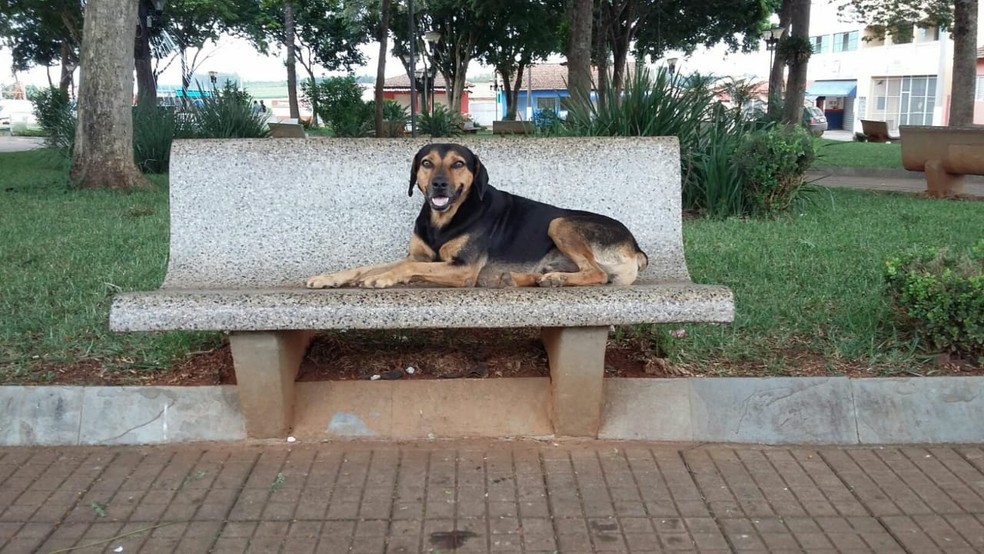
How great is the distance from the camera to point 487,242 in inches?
164

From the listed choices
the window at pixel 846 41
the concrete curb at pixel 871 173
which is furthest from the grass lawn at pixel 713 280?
the window at pixel 846 41

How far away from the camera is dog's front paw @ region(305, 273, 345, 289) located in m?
4.02

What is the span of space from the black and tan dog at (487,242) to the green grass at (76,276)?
1252 mm

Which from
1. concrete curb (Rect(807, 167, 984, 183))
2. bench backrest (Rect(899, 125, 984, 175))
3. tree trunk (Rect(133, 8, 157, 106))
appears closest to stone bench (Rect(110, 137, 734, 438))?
bench backrest (Rect(899, 125, 984, 175))

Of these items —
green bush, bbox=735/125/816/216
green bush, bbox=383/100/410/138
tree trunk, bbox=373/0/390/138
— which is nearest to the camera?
green bush, bbox=735/125/816/216

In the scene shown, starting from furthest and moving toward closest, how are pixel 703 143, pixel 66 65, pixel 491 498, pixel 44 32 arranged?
1. pixel 66 65
2. pixel 44 32
3. pixel 703 143
4. pixel 491 498

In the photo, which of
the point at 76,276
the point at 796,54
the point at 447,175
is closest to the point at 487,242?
the point at 447,175

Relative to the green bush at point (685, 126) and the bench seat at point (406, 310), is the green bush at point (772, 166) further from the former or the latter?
the bench seat at point (406, 310)

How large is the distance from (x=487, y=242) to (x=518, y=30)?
29.7m

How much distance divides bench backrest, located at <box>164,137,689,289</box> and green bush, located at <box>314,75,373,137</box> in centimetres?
2679

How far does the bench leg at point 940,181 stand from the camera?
1161cm

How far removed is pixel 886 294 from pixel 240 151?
3.57m

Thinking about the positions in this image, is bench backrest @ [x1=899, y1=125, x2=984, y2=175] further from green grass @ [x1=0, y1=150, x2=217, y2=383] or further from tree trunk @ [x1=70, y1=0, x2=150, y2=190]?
tree trunk @ [x1=70, y1=0, x2=150, y2=190]

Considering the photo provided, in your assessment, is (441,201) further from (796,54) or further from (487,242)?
(796,54)
